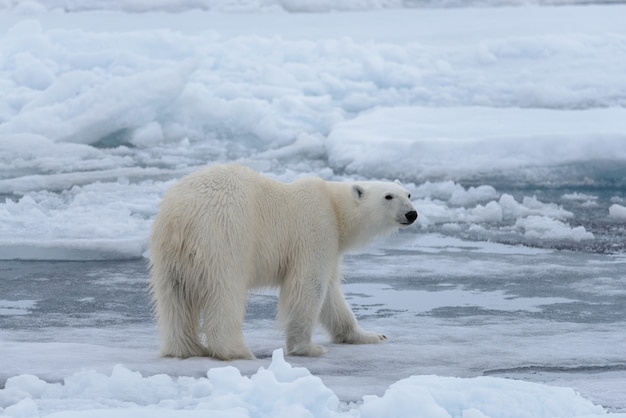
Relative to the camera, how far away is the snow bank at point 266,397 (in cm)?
261

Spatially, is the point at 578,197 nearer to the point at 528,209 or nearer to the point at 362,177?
the point at 528,209

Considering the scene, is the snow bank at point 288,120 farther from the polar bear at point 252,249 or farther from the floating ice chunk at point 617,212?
the polar bear at point 252,249

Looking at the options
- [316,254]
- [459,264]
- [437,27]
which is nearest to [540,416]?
[316,254]

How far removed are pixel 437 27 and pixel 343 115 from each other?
33.0 ft

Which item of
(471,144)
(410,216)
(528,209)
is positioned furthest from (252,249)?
(471,144)

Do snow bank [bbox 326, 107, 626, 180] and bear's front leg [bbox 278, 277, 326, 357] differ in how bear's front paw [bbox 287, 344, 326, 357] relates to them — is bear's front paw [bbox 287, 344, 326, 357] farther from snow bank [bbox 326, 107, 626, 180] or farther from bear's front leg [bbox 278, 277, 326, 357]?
snow bank [bbox 326, 107, 626, 180]

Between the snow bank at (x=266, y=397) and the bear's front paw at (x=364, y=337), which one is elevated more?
the snow bank at (x=266, y=397)

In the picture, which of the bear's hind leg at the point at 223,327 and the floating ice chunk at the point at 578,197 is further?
the floating ice chunk at the point at 578,197

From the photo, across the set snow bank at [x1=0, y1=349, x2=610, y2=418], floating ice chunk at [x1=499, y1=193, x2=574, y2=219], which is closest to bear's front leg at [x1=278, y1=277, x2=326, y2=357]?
snow bank at [x1=0, y1=349, x2=610, y2=418]

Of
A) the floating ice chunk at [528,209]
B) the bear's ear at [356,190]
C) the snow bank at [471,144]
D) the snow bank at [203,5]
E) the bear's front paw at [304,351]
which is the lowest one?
the bear's front paw at [304,351]

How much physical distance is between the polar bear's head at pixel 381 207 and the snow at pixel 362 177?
533mm

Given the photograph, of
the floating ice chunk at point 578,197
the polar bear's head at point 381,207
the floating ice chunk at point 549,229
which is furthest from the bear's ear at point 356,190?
the floating ice chunk at point 578,197

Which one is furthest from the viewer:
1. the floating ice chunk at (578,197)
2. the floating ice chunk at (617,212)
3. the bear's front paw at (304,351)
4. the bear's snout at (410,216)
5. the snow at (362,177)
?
the floating ice chunk at (578,197)

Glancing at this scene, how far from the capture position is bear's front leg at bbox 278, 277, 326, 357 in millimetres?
4020
